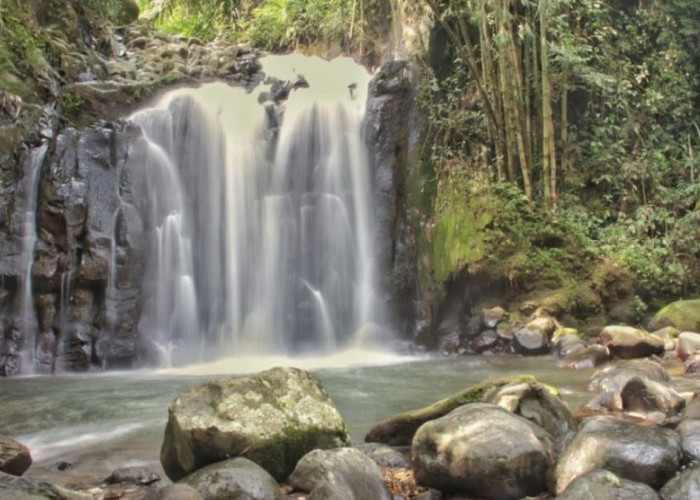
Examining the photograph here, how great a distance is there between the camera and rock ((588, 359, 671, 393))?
19.6 ft

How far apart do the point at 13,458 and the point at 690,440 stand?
4203mm

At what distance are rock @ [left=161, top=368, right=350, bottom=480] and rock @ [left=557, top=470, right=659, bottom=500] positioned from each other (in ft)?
5.31

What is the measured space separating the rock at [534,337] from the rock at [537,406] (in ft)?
17.0

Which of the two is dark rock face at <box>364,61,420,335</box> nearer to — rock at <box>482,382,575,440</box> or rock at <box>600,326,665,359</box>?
rock at <box>600,326,665,359</box>

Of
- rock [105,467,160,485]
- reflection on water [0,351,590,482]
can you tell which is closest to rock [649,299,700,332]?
reflection on water [0,351,590,482]

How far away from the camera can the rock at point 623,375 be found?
5.97 meters

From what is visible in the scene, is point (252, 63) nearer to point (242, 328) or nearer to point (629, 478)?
point (242, 328)

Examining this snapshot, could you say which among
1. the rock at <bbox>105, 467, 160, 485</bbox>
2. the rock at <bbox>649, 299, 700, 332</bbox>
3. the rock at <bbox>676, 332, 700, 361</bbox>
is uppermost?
the rock at <bbox>649, 299, 700, 332</bbox>

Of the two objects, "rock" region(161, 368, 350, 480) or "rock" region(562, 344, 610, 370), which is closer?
"rock" region(161, 368, 350, 480)

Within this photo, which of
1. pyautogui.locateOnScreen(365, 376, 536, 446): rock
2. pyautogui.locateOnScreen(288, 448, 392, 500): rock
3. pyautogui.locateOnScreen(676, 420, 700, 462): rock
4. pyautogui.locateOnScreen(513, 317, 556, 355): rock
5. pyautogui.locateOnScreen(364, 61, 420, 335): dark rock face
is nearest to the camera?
pyautogui.locateOnScreen(288, 448, 392, 500): rock

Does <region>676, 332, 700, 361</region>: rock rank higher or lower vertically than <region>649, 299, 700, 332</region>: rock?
lower

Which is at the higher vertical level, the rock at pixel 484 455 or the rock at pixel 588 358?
the rock at pixel 588 358

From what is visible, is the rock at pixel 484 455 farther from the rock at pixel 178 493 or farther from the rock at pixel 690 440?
the rock at pixel 178 493

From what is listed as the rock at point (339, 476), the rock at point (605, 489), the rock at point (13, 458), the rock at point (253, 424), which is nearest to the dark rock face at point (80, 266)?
the rock at point (13, 458)
